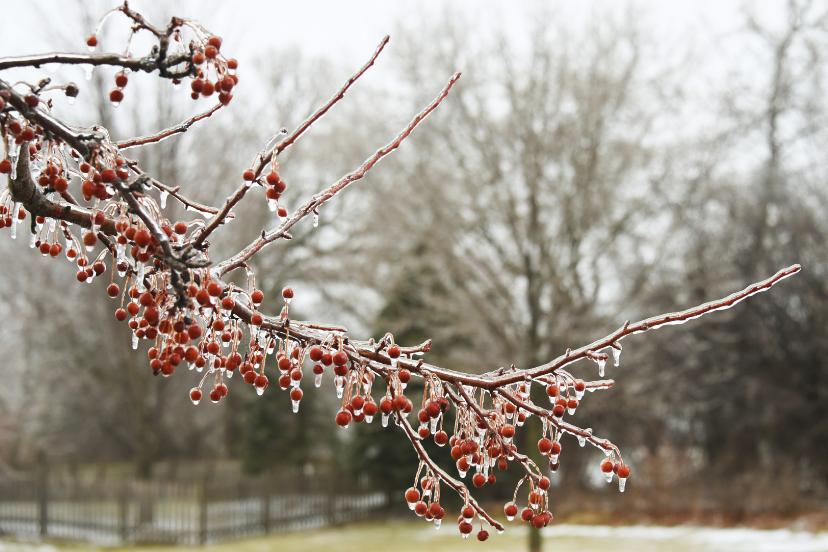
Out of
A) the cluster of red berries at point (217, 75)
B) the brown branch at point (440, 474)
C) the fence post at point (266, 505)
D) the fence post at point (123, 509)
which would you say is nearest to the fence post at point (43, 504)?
the fence post at point (123, 509)

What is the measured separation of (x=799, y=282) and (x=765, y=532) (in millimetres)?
4571

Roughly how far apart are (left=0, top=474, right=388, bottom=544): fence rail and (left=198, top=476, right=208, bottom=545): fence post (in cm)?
2

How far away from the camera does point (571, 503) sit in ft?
43.1


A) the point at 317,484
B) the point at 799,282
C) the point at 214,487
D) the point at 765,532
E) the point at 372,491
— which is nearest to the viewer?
the point at 765,532

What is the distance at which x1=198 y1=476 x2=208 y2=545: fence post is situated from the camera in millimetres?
10875

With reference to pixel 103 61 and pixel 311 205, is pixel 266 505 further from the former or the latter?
pixel 103 61

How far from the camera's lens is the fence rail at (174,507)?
11.1 metres

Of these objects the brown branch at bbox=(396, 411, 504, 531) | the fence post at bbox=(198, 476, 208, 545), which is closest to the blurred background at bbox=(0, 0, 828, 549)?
the fence post at bbox=(198, 476, 208, 545)

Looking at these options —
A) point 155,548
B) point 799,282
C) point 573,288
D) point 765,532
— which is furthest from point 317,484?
point 799,282

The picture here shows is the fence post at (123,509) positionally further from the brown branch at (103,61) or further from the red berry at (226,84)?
the red berry at (226,84)

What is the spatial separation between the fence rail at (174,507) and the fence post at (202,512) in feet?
0.05

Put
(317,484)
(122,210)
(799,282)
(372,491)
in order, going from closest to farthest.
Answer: (122,210) < (799,282) < (317,484) < (372,491)

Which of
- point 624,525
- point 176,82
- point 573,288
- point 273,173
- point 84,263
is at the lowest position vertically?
point 624,525

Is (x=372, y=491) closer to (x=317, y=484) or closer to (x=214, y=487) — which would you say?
(x=317, y=484)
